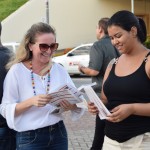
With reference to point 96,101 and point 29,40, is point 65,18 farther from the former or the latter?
point 96,101

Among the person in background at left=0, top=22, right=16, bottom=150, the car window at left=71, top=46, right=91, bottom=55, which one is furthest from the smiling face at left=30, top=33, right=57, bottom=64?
the car window at left=71, top=46, right=91, bottom=55

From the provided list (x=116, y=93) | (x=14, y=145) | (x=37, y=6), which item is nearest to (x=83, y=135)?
(x=14, y=145)

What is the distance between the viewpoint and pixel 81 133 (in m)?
7.70

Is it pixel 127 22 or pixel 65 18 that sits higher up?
pixel 127 22

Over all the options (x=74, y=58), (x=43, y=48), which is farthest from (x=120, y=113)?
(x=74, y=58)

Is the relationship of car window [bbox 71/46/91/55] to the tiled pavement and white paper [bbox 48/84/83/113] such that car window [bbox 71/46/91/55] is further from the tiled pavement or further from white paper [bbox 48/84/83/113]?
white paper [bbox 48/84/83/113]

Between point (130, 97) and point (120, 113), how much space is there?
0.19m

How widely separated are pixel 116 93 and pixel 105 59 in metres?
2.57

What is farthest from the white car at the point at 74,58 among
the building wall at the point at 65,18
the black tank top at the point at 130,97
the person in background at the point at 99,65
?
the black tank top at the point at 130,97

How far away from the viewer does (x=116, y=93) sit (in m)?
3.16

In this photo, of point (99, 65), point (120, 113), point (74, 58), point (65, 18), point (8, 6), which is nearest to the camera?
point (120, 113)

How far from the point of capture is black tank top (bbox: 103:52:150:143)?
9.95ft

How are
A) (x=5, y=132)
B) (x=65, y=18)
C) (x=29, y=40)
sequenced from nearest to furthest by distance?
(x=29, y=40)
(x=5, y=132)
(x=65, y=18)

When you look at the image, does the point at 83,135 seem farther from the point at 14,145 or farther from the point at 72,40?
the point at 72,40
